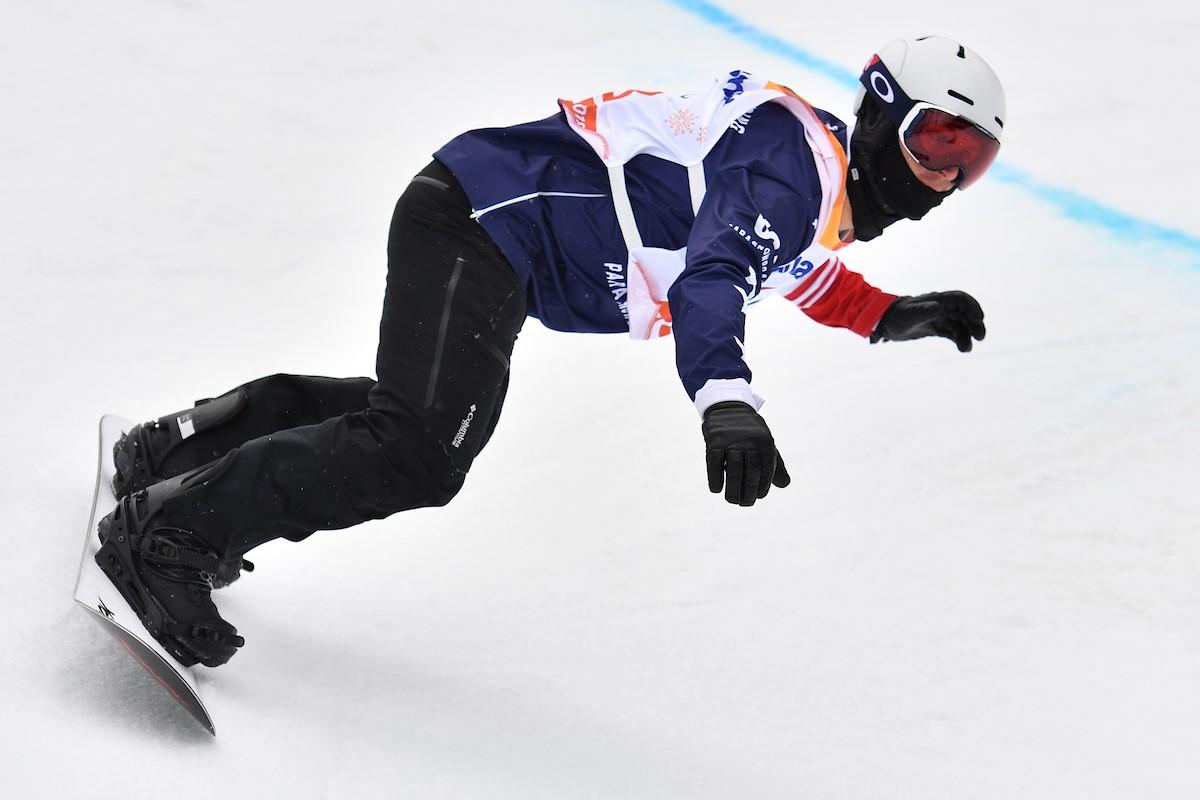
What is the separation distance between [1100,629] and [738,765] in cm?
104

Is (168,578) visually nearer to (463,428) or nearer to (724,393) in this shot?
(463,428)

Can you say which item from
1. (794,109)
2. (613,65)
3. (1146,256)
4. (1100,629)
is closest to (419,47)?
(613,65)

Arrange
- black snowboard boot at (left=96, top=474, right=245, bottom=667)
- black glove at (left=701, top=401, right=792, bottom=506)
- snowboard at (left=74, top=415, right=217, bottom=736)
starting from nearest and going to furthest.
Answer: black glove at (left=701, top=401, right=792, bottom=506), snowboard at (left=74, top=415, right=217, bottom=736), black snowboard boot at (left=96, top=474, right=245, bottom=667)

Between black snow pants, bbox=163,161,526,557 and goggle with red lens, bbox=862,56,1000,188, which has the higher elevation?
goggle with red lens, bbox=862,56,1000,188

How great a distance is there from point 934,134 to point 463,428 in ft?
3.90

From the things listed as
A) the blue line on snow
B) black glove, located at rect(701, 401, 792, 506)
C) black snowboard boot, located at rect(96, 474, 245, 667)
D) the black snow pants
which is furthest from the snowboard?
the blue line on snow

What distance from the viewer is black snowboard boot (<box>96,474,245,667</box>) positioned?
2.61 meters

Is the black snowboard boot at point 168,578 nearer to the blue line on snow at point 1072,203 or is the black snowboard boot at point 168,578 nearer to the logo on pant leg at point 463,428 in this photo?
the logo on pant leg at point 463,428

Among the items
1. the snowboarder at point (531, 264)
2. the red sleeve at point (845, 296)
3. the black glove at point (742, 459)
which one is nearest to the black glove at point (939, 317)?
the red sleeve at point (845, 296)

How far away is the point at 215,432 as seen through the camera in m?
3.02

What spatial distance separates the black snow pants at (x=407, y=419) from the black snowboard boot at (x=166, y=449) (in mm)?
307

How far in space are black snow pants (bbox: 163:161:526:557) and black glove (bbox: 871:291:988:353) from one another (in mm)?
1072

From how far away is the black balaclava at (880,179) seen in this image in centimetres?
284

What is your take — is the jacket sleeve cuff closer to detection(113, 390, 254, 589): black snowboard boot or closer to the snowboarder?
the snowboarder
